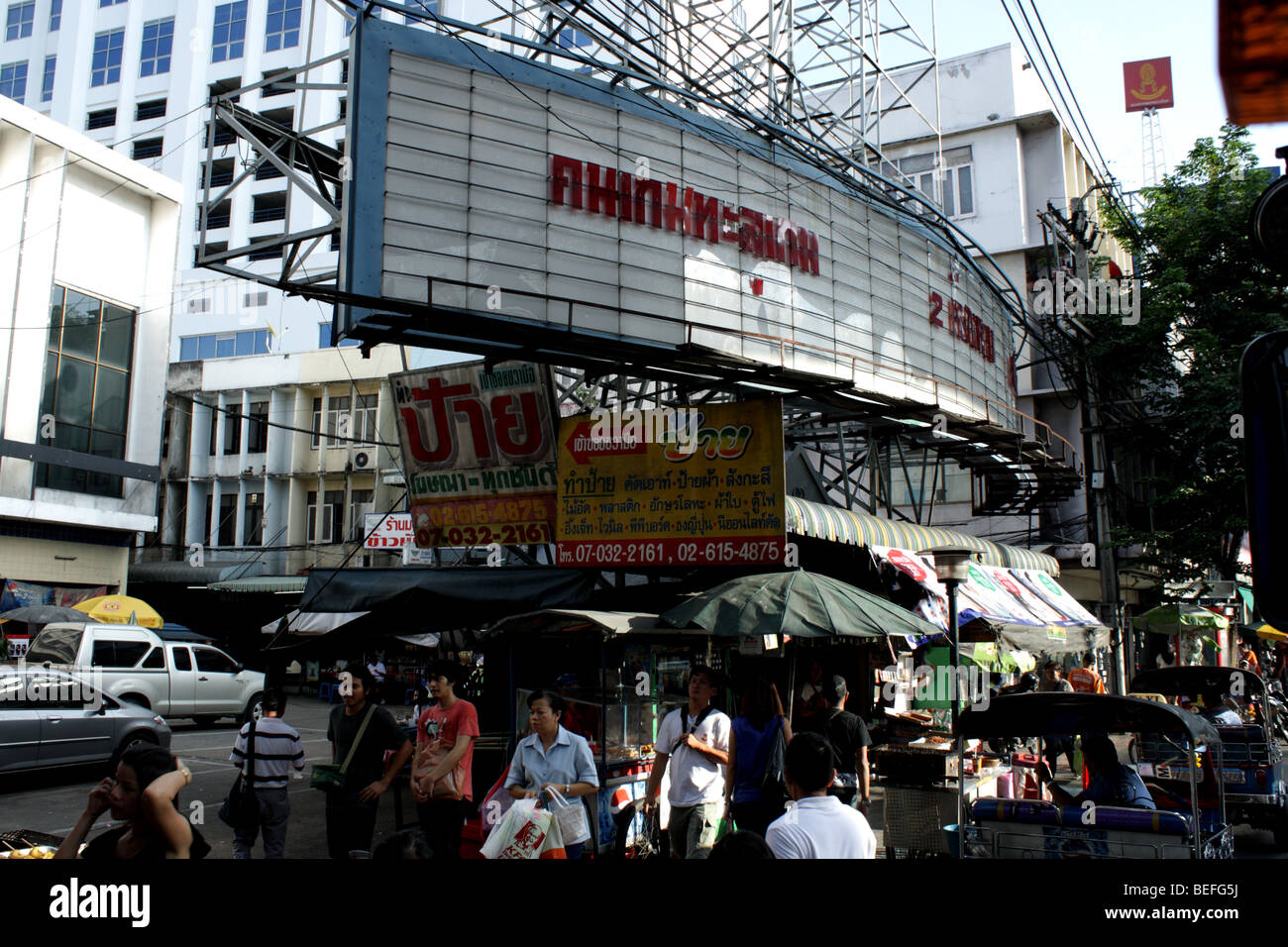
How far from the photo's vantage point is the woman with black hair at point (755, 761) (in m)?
6.84

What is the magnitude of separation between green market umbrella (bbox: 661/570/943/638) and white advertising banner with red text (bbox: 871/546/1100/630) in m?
2.61

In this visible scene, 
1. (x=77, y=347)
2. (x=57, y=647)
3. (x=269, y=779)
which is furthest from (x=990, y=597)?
(x=77, y=347)

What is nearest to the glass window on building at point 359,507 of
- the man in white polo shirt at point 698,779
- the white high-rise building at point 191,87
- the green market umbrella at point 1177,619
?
the white high-rise building at point 191,87

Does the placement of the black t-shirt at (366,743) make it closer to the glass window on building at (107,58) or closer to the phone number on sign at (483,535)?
the phone number on sign at (483,535)

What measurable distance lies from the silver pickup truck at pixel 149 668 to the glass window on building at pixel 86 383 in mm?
7499

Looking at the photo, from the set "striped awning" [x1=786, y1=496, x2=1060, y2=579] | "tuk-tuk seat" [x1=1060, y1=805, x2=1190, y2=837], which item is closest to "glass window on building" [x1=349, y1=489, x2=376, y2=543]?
"striped awning" [x1=786, y1=496, x2=1060, y2=579]

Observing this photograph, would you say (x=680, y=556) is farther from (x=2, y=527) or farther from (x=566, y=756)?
(x=2, y=527)

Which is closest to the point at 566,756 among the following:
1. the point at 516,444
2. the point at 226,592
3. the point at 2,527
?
the point at 516,444

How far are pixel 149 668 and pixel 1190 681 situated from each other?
19079 millimetres

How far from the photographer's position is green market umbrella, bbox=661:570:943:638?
8617 mm

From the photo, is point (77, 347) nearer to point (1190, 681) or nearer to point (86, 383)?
point (86, 383)

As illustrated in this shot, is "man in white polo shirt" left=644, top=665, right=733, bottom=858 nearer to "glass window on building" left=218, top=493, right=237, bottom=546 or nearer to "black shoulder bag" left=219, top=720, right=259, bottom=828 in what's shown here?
"black shoulder bag" left=219, top=720, right=259, bottom=828
